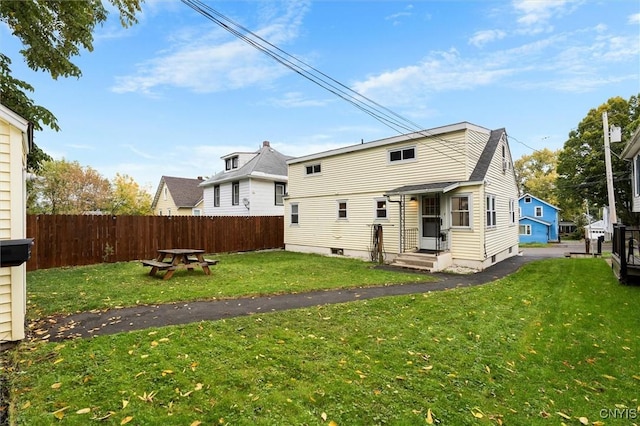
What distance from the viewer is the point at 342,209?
15.7m

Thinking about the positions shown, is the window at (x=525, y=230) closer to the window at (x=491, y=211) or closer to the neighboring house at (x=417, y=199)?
the neighboring house at (x=417, y=199)

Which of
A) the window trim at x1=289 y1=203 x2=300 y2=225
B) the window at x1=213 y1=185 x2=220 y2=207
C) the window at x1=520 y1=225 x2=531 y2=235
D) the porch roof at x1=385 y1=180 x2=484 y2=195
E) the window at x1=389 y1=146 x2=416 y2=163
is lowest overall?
the window at x1=520 y1=225 x2=531 y2=235

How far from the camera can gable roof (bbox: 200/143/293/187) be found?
20938 millimetres

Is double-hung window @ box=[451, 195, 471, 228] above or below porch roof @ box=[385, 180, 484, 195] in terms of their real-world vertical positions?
below

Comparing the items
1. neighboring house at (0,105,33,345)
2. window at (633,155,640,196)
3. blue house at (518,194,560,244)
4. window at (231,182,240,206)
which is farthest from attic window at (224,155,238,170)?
blue house at (518,194,560,244)

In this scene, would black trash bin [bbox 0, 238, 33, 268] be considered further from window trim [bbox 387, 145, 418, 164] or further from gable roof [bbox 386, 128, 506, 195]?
window trim [bbox 387, 145, 418, 164]

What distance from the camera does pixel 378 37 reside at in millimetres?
11773

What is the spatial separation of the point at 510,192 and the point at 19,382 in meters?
17.9

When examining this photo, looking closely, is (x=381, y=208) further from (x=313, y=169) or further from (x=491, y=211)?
(x=313, y=169)

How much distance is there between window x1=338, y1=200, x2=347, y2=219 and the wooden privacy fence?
489 centimetres

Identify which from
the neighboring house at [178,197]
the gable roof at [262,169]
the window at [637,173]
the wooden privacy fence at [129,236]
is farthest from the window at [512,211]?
the neighboring house at [178,197]

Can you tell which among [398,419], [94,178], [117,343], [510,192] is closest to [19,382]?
[117,343]

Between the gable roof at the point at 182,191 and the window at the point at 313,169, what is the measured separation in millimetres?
16765

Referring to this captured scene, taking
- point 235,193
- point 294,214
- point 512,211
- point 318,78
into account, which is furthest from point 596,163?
point 235,193
